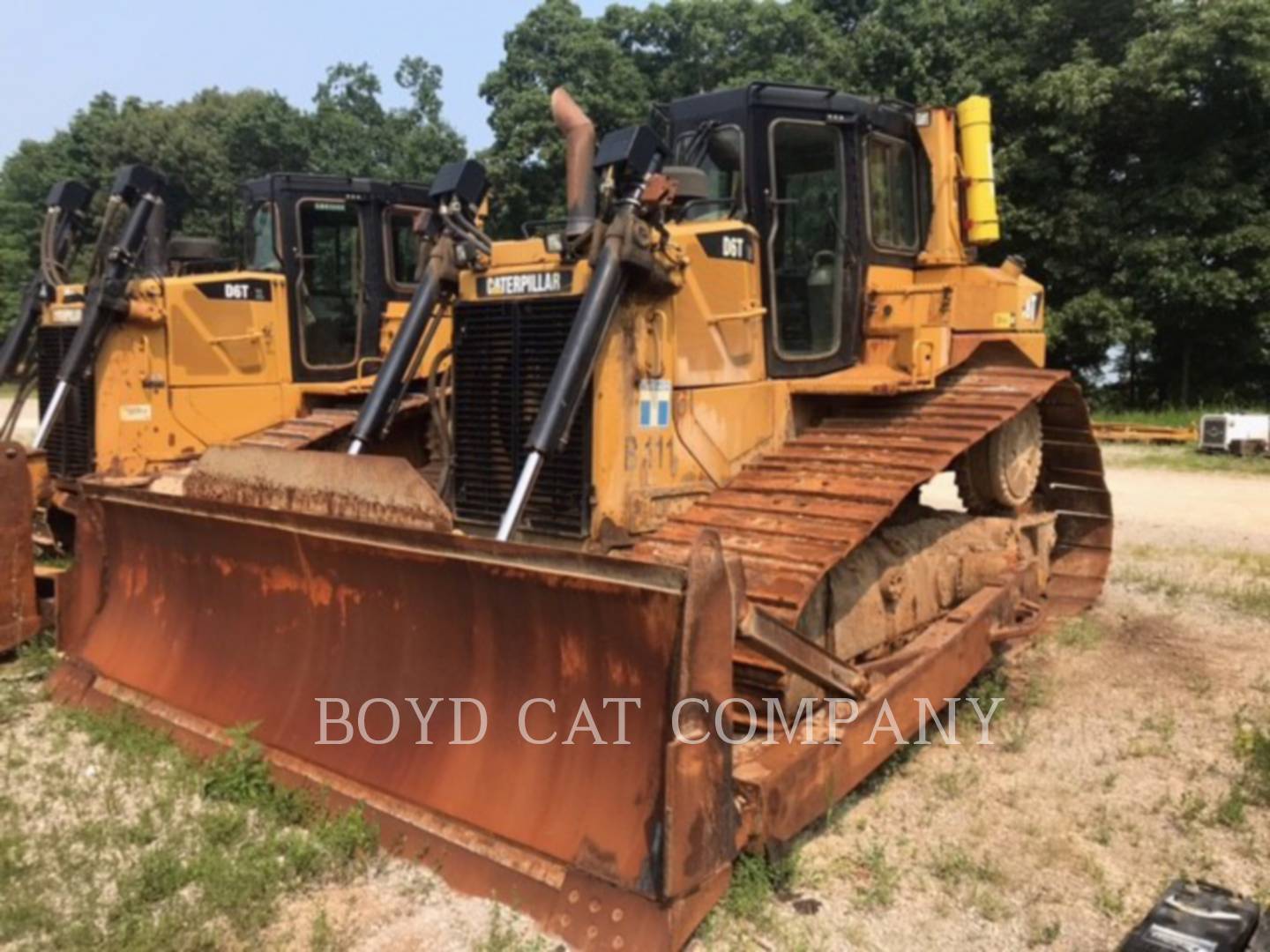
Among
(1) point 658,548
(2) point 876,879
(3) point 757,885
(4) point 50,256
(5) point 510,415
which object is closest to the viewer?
(3) point 757,885

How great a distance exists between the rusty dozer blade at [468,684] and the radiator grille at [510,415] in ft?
3.38

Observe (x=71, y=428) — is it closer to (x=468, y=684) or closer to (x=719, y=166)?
(x=719, y=166)

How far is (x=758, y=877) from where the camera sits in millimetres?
3512

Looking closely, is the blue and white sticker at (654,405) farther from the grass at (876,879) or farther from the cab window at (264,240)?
the cab window at (264,240)

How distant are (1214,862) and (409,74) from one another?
50287 mm

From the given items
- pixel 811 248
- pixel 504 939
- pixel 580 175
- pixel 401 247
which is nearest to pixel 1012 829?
pixel 504 939

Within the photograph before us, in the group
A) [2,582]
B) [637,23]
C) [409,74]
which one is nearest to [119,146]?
[409,74]

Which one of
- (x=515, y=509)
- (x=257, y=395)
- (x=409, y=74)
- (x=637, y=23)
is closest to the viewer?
(x=515, y=509)

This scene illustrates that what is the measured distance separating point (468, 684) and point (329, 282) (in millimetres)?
6462

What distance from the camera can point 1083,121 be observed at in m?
20.9

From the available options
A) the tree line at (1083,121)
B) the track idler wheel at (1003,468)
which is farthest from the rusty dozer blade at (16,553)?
the tree line at (1083,121)

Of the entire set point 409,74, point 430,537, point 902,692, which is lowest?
point 902,692

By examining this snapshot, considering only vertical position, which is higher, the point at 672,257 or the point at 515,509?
the point at 672,257

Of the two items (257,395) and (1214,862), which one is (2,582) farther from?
(1214,862)
